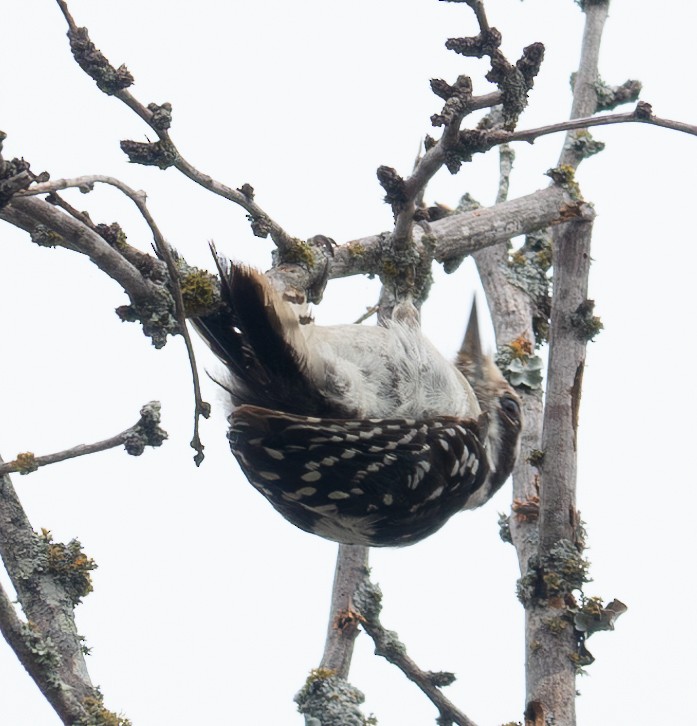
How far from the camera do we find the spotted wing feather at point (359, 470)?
355 cm

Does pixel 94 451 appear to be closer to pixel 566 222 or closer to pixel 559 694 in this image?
pixel 559 694

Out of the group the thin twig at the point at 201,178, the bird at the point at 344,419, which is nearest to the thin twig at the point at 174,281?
the thin twig at the point at 201,178

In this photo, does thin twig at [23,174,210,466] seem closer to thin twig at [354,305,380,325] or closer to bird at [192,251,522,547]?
bird at [192,251,522,547]

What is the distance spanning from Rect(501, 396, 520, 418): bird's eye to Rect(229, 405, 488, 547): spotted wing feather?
1.54 feet

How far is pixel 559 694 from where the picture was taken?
3559 mm

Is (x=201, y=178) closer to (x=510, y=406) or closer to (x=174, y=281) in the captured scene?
(x=174, y=281)

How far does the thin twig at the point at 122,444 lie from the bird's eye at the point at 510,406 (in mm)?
1883

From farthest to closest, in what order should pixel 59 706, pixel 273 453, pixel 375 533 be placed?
pixel 375 533, pixel 273 453, pixel 59 706

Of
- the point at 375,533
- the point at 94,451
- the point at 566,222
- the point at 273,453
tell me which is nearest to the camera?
the point at 94,451

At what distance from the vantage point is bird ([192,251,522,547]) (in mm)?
3543

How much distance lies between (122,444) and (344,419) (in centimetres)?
96

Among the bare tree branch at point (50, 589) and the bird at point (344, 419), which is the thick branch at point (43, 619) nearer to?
the bare tree branch at point (50, 589)

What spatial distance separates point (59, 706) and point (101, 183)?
48.0 inches

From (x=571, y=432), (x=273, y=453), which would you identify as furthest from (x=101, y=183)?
(x=571, y=432)
